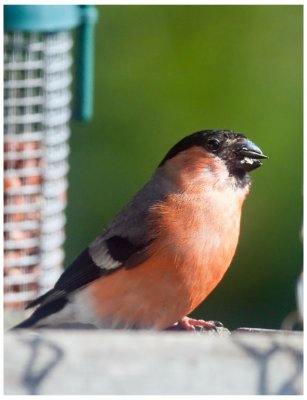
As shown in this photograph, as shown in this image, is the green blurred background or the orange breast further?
the green blurred background

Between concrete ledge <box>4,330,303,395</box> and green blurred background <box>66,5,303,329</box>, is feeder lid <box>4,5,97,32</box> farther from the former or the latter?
concrete ledge <box>4,330,303,395</box>

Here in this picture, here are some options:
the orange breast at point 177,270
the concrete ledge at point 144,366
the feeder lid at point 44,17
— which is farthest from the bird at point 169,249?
the feeder lid at point 44,17

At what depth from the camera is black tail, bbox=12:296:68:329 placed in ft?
10.0

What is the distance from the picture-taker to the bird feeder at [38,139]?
13.0 feet

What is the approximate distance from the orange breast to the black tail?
0.47ft

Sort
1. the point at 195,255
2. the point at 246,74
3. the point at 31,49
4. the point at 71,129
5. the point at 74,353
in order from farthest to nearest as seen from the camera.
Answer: the point at 71,129
the point at 246,74
the point at 31,49
the point at 195,255
the point at 74,353

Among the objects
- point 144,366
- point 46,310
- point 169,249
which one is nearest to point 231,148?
point 169,249

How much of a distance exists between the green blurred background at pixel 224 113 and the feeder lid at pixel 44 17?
20.1 inches

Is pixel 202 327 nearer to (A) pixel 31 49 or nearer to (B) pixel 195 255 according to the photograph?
(B) pixel 195 255

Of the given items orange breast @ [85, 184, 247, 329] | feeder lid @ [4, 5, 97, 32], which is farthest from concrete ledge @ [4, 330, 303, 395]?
feeder lid @ [4, 5, 97, 32]

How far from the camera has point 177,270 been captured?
287 cm

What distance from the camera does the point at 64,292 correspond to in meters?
3.03

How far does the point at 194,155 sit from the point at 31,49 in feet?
4.40

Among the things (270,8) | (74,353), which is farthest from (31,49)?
(74,353)
